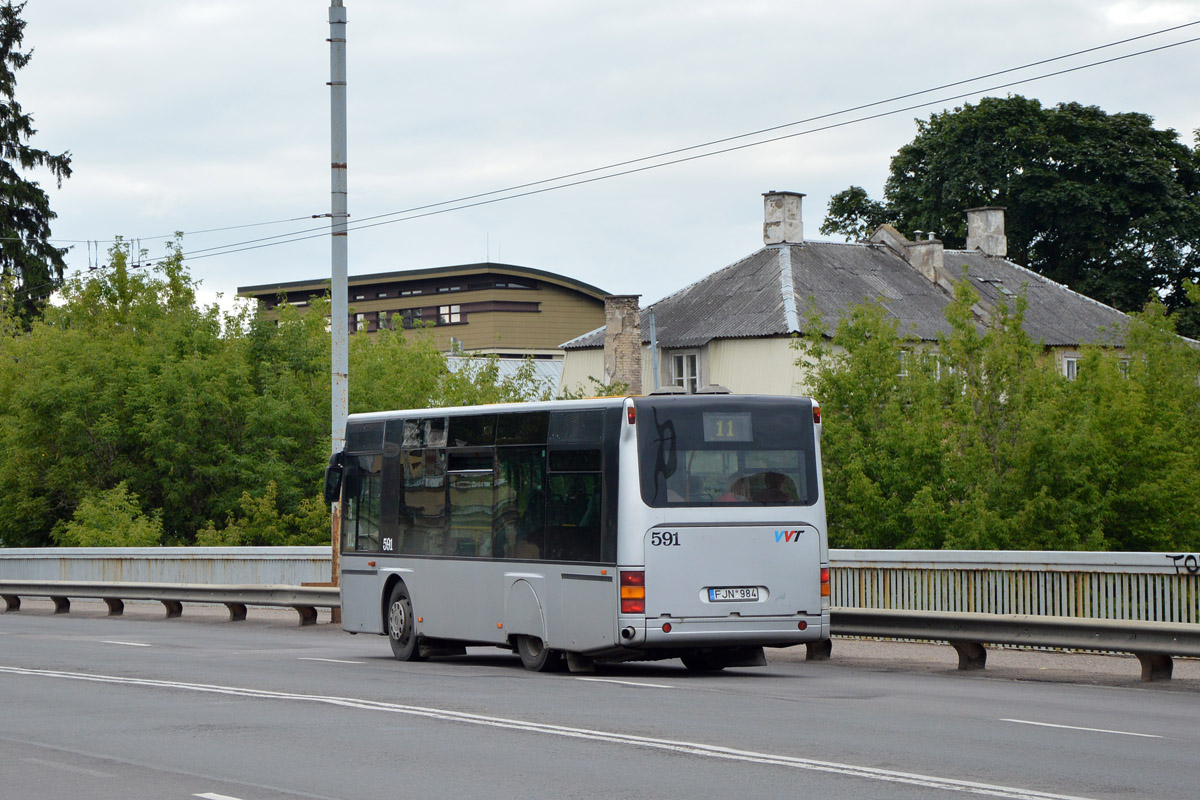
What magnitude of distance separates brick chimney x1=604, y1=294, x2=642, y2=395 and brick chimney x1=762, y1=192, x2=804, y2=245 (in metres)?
5.23

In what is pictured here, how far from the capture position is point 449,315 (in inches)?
3652

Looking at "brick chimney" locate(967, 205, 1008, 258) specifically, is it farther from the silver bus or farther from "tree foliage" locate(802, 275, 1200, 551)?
the silver bus

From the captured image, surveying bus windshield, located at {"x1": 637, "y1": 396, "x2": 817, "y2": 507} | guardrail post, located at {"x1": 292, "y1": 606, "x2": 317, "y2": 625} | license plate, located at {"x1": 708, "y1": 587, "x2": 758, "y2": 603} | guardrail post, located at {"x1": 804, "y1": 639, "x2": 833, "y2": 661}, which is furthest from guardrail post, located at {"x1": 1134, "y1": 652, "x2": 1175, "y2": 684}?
guardrail post, located at {"x1": 292, "y1": 606, "x2": 317, "y2": 625}

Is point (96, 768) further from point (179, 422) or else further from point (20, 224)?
point (20, 224)

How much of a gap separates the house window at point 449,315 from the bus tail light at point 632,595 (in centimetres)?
7735

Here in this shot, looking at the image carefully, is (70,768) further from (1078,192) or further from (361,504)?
(1078,192)

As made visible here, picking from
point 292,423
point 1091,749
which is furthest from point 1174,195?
point 1091,749

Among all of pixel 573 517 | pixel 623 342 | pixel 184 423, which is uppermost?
pixel 623 342

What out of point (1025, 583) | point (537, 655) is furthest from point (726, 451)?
point (1025, 583)

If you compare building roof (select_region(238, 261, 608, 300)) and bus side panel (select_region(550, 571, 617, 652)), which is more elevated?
building roof (select_region(238, 261, 608, 300))

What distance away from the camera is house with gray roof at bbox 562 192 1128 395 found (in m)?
52.5

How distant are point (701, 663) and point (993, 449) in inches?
738

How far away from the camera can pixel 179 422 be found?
45188 mm

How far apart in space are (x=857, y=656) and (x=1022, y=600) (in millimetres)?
2079
